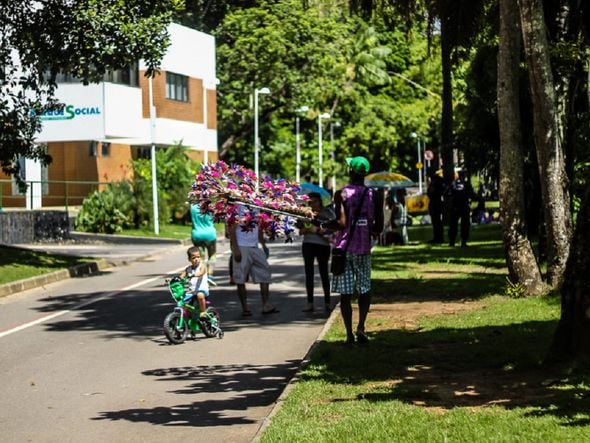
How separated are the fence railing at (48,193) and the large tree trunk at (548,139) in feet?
68.9

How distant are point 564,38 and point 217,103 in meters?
45.0

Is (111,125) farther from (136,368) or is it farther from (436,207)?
(136,368)

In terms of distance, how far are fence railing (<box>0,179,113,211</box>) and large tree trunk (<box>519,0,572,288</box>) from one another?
68.9ft

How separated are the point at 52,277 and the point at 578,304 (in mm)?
16370

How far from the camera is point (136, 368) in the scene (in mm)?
12250

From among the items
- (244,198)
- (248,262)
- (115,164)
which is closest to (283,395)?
(244,198)

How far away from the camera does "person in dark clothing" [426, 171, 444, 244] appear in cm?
3447

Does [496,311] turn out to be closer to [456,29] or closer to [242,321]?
[242,321]

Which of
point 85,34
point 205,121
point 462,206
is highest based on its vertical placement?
point 205,121

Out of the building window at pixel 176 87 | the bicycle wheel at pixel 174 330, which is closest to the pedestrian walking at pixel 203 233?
the bicycle wheel at pixel 174 330

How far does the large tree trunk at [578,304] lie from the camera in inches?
398

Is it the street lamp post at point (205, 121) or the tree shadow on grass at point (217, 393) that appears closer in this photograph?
the tree shadow on grass at point (217, 393)

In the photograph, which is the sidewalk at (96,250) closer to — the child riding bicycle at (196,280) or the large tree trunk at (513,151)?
the child riding bicycle at (196,280)

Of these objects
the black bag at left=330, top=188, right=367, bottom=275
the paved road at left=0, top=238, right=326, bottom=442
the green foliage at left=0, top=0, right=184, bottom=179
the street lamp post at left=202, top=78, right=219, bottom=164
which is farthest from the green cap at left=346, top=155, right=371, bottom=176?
the street lamp post at left=202, top=78, right=219, bottom=164
